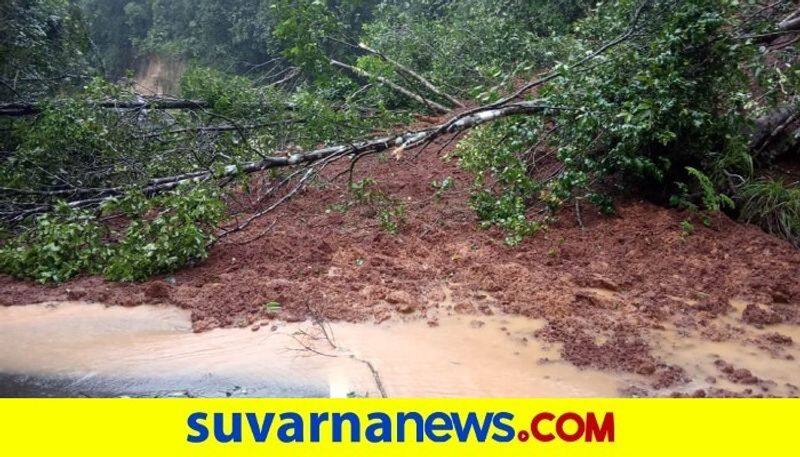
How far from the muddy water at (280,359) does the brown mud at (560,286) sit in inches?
6.0

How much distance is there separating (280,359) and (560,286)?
1.98 metres

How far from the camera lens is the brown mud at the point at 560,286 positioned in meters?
3.62

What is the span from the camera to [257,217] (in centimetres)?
607

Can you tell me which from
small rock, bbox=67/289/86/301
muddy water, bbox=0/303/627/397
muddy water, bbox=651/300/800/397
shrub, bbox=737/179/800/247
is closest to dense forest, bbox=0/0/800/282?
shrub, bbox=737/179/800/247

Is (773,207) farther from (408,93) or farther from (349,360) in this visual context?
(408,93)

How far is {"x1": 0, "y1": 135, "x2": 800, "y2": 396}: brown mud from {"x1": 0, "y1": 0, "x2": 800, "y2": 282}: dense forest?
24 cm

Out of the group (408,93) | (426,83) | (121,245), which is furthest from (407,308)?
(426,83)

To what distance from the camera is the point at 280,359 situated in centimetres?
360

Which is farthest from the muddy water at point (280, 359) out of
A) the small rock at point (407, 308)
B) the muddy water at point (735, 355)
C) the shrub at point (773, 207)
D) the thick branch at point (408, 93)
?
the thick branch at point (408, 93)

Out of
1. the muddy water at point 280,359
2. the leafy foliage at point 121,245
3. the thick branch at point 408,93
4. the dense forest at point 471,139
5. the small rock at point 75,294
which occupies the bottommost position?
the muddy water at point 280,359

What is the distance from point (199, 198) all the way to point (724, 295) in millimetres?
4089

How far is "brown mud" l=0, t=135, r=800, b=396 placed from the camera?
3625 mm

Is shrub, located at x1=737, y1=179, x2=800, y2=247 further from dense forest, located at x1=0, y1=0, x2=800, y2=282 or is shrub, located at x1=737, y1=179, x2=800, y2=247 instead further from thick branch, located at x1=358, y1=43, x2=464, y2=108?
thick branch, located at x1=358, y1=43, x2=464, y2=108

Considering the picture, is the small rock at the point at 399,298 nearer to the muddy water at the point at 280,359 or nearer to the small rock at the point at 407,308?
the small rock at the point at 407,308
